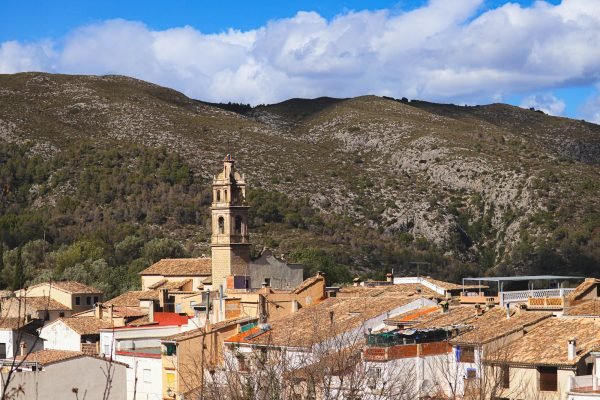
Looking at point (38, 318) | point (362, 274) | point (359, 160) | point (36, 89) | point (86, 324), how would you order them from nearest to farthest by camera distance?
point (86, 324) → point (38, 318) → point (362, 274) → point (359, 160) → point (36, 89)

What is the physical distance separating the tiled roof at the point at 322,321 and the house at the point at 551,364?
219 inches

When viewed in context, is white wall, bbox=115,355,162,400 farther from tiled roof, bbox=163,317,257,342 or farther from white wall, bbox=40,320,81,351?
white wall, bbox=40,320,81,351

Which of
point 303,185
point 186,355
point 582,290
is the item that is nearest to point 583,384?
point 582,290

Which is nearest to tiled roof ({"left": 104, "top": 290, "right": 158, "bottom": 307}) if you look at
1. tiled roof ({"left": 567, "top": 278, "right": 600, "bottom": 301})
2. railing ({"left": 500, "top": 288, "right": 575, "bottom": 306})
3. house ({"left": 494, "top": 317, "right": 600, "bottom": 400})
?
railing ({"left": 500, "top": 288, "right": 575, "bottom": 306})

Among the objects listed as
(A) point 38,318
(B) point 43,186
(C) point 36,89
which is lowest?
(A) point 38,318

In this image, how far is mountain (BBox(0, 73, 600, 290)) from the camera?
9519cm

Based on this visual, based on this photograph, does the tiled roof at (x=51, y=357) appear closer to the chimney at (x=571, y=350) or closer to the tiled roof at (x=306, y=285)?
the tiled roof at (x=306, y=285)

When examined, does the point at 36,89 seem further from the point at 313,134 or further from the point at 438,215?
the point at 438,215

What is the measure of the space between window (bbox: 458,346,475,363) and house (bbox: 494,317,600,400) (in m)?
1.21

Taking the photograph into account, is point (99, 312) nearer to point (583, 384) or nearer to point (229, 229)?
point (229, 229)

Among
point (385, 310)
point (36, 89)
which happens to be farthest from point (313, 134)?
point (385, 310)

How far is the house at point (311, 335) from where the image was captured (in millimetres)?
31844

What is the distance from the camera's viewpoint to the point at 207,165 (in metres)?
115

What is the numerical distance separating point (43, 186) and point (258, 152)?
22.7 m
